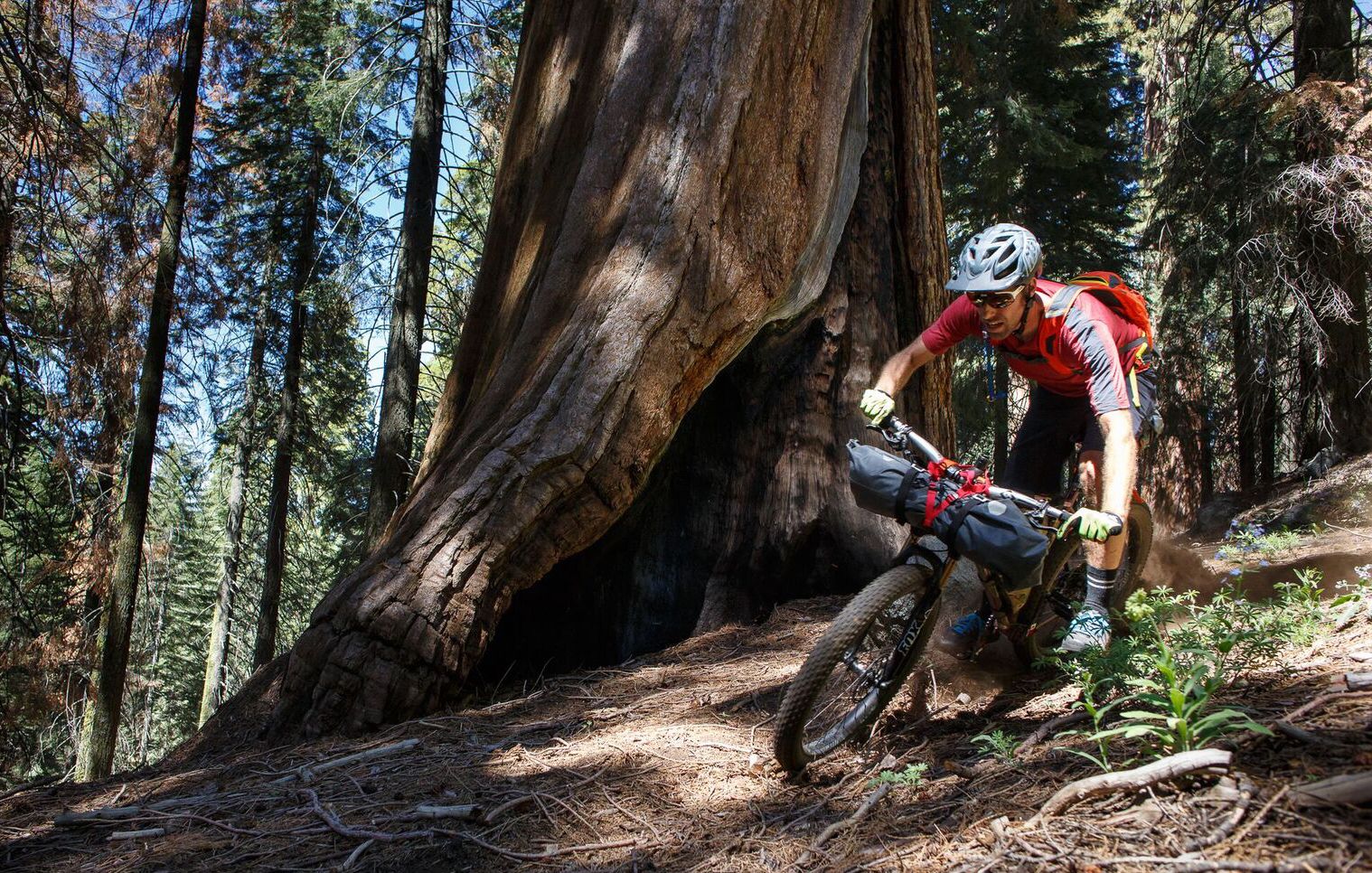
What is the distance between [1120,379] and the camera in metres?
3.73

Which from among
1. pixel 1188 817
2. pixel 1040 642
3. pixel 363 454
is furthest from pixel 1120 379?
pixel 363 454

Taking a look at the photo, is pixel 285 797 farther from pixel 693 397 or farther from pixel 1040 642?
pixel 1040 642

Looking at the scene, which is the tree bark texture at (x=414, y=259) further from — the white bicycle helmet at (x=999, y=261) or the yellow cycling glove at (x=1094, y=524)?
the yellow cycling glove at (x=1094, y=524)

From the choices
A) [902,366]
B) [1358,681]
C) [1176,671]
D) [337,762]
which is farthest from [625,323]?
[1358,681]

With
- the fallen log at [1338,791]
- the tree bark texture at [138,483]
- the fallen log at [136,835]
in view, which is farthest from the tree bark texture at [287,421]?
the fallen log at [1338,791]

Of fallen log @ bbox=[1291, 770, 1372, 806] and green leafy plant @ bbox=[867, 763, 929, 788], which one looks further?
green leafy plant @ bbox=[867, 763, 929, 788]

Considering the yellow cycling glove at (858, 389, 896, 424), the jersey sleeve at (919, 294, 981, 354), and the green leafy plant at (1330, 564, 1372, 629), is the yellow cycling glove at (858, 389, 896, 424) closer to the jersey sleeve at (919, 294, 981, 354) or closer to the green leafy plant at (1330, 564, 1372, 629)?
the jersey sleeve at (919, 294, 981, 354)

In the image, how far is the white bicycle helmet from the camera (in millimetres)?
3701

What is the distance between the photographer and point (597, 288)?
518 centimetres

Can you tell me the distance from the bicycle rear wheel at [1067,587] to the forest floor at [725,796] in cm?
25

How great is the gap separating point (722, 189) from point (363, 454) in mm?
11193

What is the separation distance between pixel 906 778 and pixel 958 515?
0.95 m

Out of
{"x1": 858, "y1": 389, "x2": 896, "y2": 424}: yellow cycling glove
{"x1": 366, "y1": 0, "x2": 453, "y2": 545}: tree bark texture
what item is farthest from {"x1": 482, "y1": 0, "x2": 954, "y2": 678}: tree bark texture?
{"x1": 366, "y1": 0, "x2": 453, "y2": 545}: tree bark texture

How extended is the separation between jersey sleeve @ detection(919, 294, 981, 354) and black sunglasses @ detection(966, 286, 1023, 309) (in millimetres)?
295
